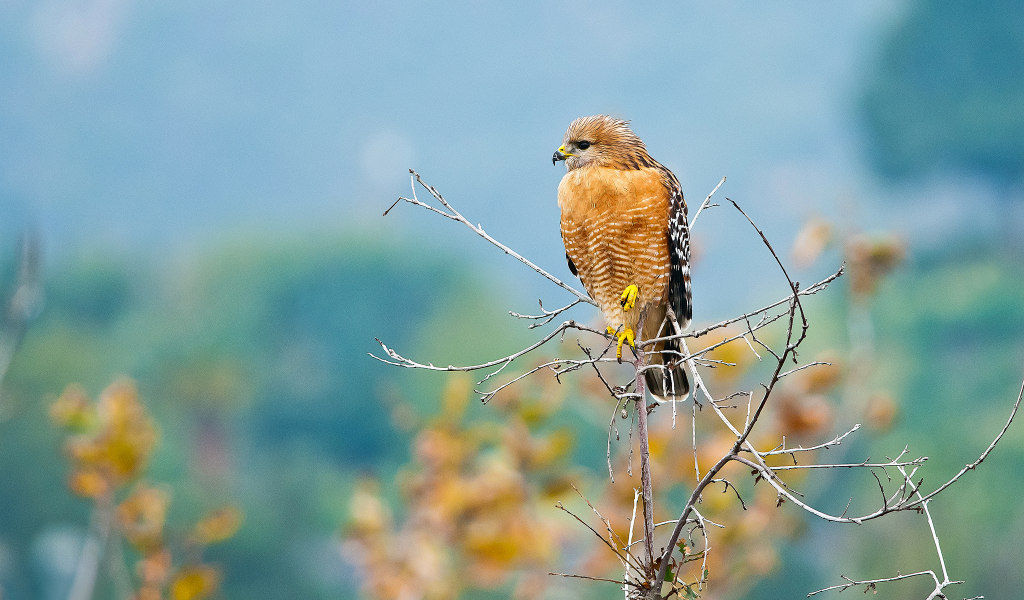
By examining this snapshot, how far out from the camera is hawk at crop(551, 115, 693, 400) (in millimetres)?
1705

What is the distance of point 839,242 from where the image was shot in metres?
3.41

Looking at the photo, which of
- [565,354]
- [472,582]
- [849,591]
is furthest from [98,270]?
[849,591]

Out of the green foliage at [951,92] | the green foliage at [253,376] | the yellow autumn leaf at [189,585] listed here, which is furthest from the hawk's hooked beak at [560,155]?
the green foliage at [951,92]

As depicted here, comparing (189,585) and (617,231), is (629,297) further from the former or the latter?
(189,585)

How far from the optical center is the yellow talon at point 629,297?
1.72 m

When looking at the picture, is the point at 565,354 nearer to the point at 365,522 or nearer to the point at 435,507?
the point at 435,507

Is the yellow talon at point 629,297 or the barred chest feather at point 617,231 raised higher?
the barred chest feather at point 617,231

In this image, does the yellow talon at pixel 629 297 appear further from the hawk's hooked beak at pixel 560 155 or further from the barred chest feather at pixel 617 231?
the hawk's hooked beak at pixel 560 155

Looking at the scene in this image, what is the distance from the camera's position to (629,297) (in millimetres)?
1727

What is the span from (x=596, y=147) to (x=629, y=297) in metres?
0.33

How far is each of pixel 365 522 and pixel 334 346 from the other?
1483mm

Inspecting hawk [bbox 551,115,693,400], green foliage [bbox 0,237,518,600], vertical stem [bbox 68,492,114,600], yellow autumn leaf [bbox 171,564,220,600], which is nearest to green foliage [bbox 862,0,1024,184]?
green foliage [bbox 0,237,518,600]

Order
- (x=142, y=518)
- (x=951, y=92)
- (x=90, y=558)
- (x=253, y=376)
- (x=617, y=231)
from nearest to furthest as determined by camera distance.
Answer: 1. (x=617, y=231)
2. (x=142, y=518)
3. (x=90, y=558)
4. (x=253, y=376)
5. (x=951, y=92)

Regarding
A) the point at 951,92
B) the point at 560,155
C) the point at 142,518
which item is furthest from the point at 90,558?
the point at 951,92
